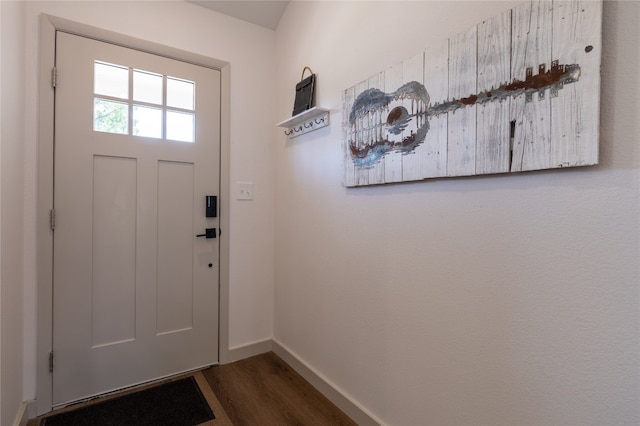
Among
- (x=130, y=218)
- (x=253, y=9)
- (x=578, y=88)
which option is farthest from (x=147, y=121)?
(x=578, y=88)

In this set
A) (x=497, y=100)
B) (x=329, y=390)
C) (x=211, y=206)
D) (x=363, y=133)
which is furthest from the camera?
(x=211, y=206)

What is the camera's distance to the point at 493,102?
41.2 inches

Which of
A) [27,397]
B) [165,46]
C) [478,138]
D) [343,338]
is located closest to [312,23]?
[165,46]

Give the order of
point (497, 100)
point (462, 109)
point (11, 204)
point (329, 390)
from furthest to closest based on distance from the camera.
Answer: point (329, 390), point (11, 204), point (462, 109), point (497, 100)

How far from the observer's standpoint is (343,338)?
1756 millimetres

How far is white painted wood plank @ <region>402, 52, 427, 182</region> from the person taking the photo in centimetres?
128

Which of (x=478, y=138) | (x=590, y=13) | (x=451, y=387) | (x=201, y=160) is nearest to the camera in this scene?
(x=590, y=13)

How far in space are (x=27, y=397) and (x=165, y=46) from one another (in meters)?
2.22

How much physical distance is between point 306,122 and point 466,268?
1.37 m

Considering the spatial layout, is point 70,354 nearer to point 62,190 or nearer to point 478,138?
point 62,190

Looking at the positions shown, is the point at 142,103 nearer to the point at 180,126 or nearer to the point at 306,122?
the point at 180,126

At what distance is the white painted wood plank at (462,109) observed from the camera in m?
1.11

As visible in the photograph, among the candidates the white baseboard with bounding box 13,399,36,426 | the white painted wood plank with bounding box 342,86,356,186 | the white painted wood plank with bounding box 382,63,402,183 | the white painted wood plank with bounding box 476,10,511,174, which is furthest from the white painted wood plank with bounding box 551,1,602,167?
the white baseboard with bounding box 13,399,36,426

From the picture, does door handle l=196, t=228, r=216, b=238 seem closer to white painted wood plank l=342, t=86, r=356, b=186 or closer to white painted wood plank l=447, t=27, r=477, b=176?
white painted wood plank l=342, t=86, r=356, b=186
